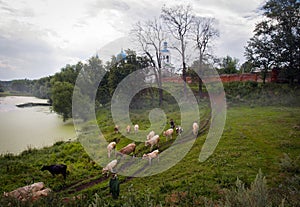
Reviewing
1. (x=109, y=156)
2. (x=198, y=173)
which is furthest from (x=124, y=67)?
(x=198, y=173)

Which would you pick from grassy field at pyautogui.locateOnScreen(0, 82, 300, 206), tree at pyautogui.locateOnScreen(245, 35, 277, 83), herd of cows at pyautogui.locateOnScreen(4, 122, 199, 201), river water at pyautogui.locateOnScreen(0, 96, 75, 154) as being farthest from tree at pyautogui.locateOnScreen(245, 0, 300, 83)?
river water at pyautogui.locateOnScreen(0, 96, 75, 154)

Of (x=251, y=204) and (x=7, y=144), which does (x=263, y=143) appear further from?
(x=7, y=144)

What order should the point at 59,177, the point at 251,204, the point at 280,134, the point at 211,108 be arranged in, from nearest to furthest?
1. the point at 251,204
2. the point at 59,177
3. the point at 280,134
4. the point at 211,108

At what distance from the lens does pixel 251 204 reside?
9.14ft

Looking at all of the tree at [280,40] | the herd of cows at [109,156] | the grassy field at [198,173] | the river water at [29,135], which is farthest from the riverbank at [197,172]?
the tree at [280,40]

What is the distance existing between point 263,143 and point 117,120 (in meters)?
11.3

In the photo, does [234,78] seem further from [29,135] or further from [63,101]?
[29,135]

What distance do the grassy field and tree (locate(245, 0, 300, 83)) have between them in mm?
9364

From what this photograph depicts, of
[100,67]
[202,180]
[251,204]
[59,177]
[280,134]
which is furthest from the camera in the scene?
[100,67]

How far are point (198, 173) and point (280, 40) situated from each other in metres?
20.0

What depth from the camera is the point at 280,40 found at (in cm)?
2261

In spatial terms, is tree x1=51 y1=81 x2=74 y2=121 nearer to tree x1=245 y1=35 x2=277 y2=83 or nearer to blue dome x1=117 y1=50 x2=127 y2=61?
blue dome x1=117 y1=50 x2=127 y2=61

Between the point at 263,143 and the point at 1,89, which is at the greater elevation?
the point at 1,89

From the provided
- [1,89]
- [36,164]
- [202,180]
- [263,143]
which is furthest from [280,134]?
[1,89]
